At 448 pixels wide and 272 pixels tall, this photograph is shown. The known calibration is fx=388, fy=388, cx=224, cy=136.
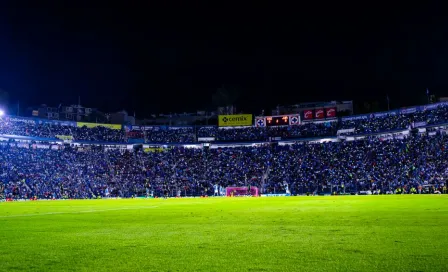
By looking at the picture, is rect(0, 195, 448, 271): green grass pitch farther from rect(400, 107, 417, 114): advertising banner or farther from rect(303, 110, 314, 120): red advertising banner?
rect(303, 110, 314, 120): red advertising banner

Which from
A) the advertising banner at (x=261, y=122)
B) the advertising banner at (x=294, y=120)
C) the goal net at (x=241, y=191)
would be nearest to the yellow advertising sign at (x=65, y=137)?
the goal net at (x=241, y=191)

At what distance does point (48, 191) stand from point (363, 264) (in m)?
63.9

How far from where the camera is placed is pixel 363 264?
17.8 ft

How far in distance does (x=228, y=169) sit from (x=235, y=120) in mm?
20853

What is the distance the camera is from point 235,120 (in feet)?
312

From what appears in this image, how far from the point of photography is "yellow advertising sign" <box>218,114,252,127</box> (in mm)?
94119

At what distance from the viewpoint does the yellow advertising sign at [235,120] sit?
309 ft

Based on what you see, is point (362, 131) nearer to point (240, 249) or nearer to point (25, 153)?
point (25, 153)

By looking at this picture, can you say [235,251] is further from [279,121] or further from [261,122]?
[261,122]

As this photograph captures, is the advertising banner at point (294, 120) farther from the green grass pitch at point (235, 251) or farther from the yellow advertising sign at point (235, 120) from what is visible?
the green grass pitch at point (235, 251)

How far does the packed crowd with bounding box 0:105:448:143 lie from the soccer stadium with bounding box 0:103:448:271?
0.29 metres

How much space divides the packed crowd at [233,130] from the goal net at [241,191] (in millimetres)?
26599

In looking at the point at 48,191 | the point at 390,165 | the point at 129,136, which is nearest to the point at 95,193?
the point at 48,191

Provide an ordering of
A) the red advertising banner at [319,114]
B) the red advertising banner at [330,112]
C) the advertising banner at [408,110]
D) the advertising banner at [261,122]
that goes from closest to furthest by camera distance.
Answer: the advertising banner at [408,110]
the red advertising banner at [330,112]
the red advertising banner at [319,114]
the advertising banner at [261,122]
